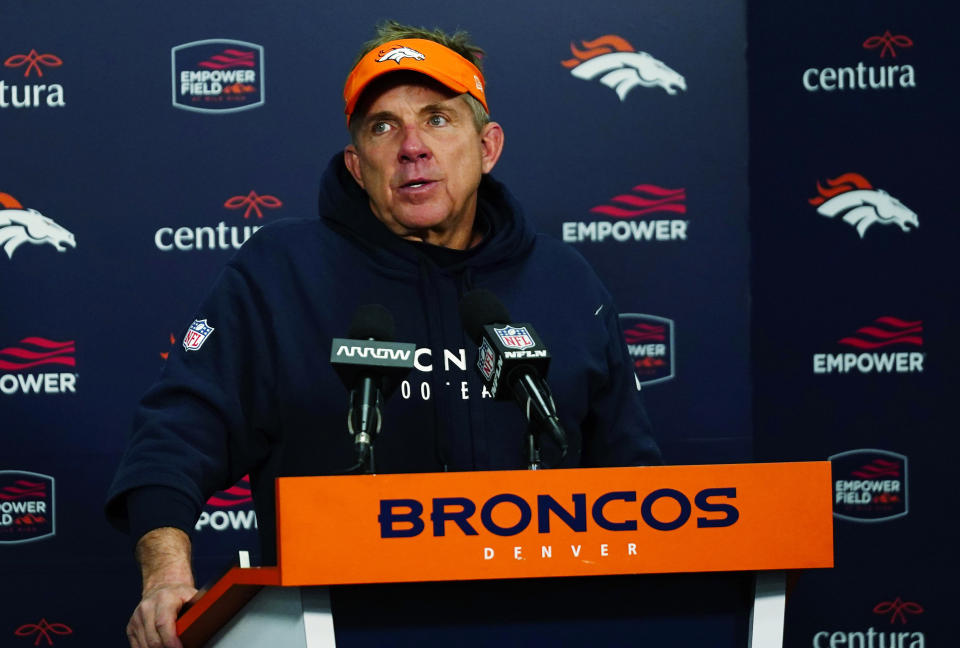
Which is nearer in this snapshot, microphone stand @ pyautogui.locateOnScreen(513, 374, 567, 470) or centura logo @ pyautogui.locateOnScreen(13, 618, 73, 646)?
microphone stand @ pyautogui.locateOnScreen(513, 374, 567, 470)

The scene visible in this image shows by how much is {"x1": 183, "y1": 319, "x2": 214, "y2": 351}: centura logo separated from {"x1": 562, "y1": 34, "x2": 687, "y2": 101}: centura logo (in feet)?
5.13

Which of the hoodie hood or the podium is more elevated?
the hoodie hood

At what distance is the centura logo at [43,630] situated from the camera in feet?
10.1

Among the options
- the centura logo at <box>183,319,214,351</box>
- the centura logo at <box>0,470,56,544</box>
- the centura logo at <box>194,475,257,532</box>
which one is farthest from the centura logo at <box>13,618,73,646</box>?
the centura logo at <box>183,319,214,351</box>

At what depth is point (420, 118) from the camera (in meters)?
2.01

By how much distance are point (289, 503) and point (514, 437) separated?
2.64 ft

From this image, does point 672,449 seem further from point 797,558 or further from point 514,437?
point 797,558

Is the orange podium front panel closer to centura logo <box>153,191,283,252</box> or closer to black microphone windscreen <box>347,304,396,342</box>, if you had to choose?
black microphone windscreen <box>347,304,396,342</box>

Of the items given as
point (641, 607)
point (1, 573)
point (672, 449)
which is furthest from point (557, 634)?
point (1, 573)

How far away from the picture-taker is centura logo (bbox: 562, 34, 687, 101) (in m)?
3.17

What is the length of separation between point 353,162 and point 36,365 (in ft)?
4.46

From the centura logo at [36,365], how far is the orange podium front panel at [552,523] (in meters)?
2.11

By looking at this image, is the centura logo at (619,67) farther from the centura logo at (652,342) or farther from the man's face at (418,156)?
the man's face at (418,156)

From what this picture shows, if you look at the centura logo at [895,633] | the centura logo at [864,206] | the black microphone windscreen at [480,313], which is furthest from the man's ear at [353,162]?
the centura logo at [895,633]
